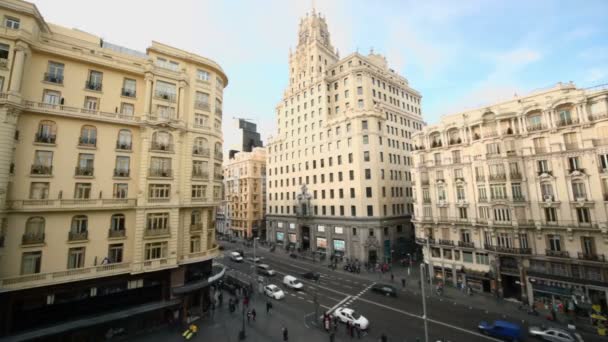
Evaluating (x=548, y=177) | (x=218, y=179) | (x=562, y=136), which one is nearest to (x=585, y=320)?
(x=548, y=177)

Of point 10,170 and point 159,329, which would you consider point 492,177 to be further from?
point 10,170

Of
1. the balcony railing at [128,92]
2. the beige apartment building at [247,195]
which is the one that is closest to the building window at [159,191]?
the balcony railing at [128,92]

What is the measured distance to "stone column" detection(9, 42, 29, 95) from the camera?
71.6 feet

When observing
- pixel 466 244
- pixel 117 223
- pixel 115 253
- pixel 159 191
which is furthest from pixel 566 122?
pixel 115 253

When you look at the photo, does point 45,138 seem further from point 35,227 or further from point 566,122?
point 566,122

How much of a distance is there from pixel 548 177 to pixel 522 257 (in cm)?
1047

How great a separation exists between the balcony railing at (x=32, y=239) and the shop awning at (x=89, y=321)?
7213 millimetres

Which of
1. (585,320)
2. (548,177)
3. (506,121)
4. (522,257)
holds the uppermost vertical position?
(506,121)

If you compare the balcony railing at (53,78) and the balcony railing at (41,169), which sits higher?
the balcony railing at (53,78)

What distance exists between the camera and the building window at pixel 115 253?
2546 cm

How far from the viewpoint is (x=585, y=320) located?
91.1ft

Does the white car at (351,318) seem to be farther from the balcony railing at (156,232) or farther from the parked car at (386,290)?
the balcony railing at (156,232)

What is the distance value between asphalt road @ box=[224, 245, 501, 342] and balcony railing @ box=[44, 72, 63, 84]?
33.9 metres

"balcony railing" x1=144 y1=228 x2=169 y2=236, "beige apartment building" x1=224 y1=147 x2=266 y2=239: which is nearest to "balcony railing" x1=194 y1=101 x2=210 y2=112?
"balcony railing" x1=144 y1=228 x2=169 y2=236
